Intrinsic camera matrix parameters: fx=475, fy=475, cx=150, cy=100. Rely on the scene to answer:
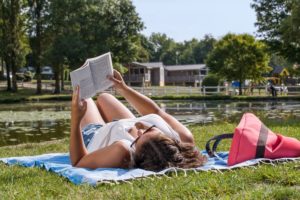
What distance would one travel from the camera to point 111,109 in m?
5.21

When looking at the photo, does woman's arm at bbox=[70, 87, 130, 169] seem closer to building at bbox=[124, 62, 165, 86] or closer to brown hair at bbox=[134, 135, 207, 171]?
brown hair at bbox=[134, 135, 207, 171]

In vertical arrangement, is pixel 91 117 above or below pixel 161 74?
below

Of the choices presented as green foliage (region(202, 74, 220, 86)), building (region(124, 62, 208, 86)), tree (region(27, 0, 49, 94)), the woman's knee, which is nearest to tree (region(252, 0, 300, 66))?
green foliage (region(202, 74, 220, 86))

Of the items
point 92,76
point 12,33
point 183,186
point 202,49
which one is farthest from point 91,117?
point 202,49

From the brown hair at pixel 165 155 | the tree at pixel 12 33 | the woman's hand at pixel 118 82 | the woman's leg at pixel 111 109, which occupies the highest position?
the tree at pixel 12 33

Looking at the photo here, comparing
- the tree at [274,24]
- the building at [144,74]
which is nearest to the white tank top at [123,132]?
the tree at [274,24]

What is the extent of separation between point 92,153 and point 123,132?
0.32 m

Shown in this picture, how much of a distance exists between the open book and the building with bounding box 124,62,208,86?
54.0 m

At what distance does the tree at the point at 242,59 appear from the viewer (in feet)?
109

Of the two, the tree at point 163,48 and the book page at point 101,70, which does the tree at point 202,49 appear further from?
the book page at point 101,70

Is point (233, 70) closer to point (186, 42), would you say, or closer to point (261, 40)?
point (261, 40)

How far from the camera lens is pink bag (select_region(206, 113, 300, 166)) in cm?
419

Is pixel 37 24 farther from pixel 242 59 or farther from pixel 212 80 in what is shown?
pixel 242 59

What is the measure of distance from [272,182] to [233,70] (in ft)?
100
